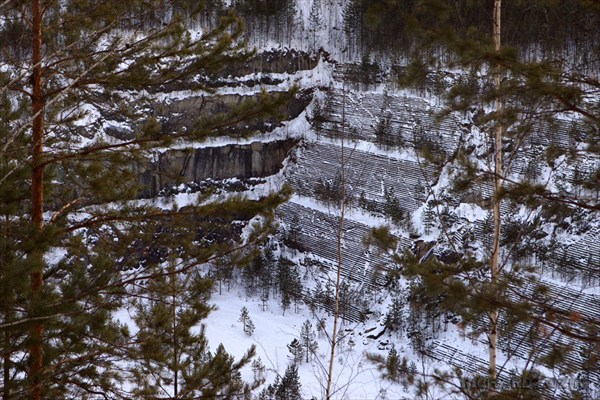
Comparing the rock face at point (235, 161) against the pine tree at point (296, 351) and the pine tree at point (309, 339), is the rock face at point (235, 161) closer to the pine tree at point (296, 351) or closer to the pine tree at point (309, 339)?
the pine tree at point (309, 339)

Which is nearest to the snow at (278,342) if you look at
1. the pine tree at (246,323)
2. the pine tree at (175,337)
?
the pine tree at (246,323)

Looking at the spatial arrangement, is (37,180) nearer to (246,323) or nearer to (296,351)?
(296,351)

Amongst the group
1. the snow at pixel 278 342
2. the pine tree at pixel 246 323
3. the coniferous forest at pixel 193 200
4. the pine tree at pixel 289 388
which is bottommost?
the snow at pixel 278 342

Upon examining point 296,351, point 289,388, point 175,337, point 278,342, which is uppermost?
point 175,337

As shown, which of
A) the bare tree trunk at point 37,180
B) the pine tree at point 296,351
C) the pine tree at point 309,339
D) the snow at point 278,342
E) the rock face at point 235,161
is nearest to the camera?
the bare tree trunk at point 37,180

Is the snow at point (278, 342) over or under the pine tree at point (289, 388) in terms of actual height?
under

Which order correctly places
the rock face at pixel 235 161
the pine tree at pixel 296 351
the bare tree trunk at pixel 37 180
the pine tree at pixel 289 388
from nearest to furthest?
the bare tree trunk at pixel 37 180
the pine tree at pixel 289 388
the pine tree at pixel 296 351
the rock face at pixel 235 161

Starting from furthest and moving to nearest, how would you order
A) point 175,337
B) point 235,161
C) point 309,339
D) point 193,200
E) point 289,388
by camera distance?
1. point 235,161
2. point 309,339
3. point 289,388
4. point 193,200
5. point 175,337

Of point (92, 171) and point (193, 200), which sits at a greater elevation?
point (92, 171)

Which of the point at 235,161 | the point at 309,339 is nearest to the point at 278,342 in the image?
the point at 309,339

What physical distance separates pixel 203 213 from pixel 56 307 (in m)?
1.17

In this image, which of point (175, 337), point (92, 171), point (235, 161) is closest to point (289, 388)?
point (175, 337)

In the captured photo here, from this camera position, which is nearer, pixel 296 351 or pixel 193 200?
pixel 193 200

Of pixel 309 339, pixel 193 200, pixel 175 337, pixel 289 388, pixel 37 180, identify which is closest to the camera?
pixel 37 180
